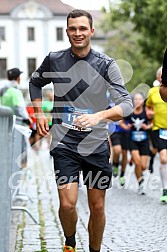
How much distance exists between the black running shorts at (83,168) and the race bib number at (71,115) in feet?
0.64

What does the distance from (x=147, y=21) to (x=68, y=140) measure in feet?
80.1

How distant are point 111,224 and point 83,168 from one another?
2664mm

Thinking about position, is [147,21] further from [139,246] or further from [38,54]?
[38,54]

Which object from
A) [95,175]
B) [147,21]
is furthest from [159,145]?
[147,21]

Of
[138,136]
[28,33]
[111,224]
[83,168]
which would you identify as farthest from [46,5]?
[83,168]

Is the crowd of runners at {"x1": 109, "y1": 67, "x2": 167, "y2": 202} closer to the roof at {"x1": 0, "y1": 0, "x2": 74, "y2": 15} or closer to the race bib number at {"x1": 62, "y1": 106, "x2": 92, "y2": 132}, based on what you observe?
the race bib number at {"x1": 62, "y1": 106, "x2": 92, "y2": 132}

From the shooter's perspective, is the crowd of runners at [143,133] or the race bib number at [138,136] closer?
the crowd of runners at [143,133]

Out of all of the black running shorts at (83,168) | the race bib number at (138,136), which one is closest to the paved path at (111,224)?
the race bib number at (138,136)

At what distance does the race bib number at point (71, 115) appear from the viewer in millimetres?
5387

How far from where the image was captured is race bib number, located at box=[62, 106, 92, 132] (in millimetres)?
5387

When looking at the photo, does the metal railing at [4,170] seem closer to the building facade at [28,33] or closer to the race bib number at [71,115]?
the race bib number at [71,115]

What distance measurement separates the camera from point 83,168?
550 centimetres

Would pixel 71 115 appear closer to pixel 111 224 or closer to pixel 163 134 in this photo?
pixel 111 224

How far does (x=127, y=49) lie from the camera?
52500 mm
